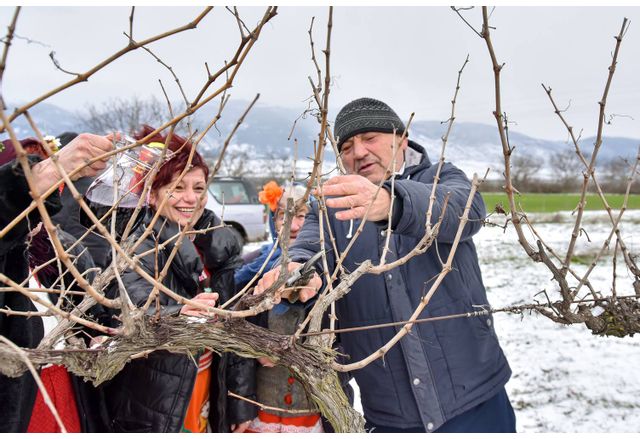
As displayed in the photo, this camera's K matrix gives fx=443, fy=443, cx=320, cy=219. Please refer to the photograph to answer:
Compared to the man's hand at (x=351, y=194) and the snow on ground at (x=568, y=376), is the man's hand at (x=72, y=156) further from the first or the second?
the snow on ground at (x=568, y=376)

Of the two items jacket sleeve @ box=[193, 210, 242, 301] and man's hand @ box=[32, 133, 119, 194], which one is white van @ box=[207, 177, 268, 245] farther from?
man's hand @ box=[32, 133, 119, 194]

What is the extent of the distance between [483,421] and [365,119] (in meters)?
1.38

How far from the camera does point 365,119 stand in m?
2.02

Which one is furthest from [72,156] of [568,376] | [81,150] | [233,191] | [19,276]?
[233,191]

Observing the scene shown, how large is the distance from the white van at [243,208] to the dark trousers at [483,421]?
8788mm

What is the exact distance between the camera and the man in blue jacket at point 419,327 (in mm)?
1732

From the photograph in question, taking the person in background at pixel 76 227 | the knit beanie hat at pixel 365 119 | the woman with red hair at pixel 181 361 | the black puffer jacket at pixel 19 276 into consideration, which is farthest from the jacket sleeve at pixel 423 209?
the person in background at pixel 76 227

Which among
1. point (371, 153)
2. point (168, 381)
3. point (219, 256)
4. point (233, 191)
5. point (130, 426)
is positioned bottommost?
point (233, 191)

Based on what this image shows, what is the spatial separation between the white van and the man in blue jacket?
858 centimetres

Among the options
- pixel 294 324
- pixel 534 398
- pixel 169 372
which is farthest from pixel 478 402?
pixel 534 398

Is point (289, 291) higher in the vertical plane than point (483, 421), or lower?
higher

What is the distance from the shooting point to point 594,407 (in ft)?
11.4

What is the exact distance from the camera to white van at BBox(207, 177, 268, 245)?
414 inches

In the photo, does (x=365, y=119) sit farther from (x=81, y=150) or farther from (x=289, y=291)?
(x=81, y=150)
